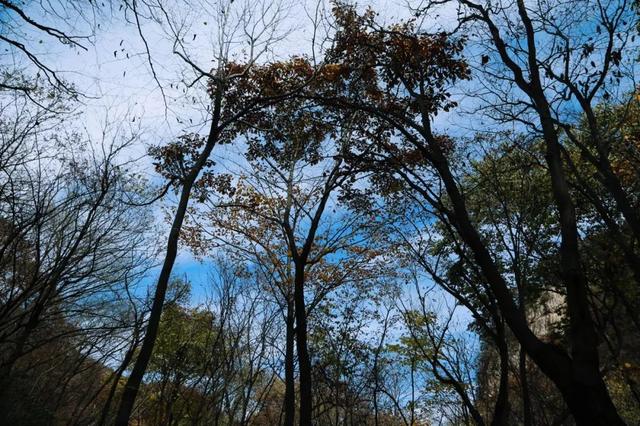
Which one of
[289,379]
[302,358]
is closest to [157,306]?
[302,358]

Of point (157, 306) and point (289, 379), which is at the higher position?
point (289, 379)

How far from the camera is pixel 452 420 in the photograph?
1941 centimetres

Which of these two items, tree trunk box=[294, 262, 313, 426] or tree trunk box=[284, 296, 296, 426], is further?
tree trunk box=[284, 296, 296, 426]

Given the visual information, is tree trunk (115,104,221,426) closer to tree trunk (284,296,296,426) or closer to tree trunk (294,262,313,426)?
tree trunk (294,262,313,426)

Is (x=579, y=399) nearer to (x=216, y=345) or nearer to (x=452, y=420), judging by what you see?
(x=216, y=345)

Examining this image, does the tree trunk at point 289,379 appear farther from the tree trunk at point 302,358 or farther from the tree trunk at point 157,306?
the tree trunk at point 157,306

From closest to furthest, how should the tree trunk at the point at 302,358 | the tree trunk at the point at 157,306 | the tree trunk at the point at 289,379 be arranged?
the tree trunk at the point at 157,306 < the tree trunk at the point at 302,358 < the tree trunk at the point at 289,379

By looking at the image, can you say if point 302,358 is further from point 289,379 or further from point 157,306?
point 157,306

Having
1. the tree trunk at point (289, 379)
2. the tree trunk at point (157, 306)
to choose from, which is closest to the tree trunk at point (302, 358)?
the tree trunk at point (289, 379)

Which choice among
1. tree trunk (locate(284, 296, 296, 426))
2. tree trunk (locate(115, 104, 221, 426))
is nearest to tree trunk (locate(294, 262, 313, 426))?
tree trunk (locate(284, 296, 296, 426))

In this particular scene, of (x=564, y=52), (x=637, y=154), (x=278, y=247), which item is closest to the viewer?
(x=564, y=52)

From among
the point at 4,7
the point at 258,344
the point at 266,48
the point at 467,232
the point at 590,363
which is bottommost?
the point at 590,363

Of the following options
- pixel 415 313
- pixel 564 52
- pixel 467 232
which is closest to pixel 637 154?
pixel 564 52

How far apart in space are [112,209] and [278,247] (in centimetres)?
465
